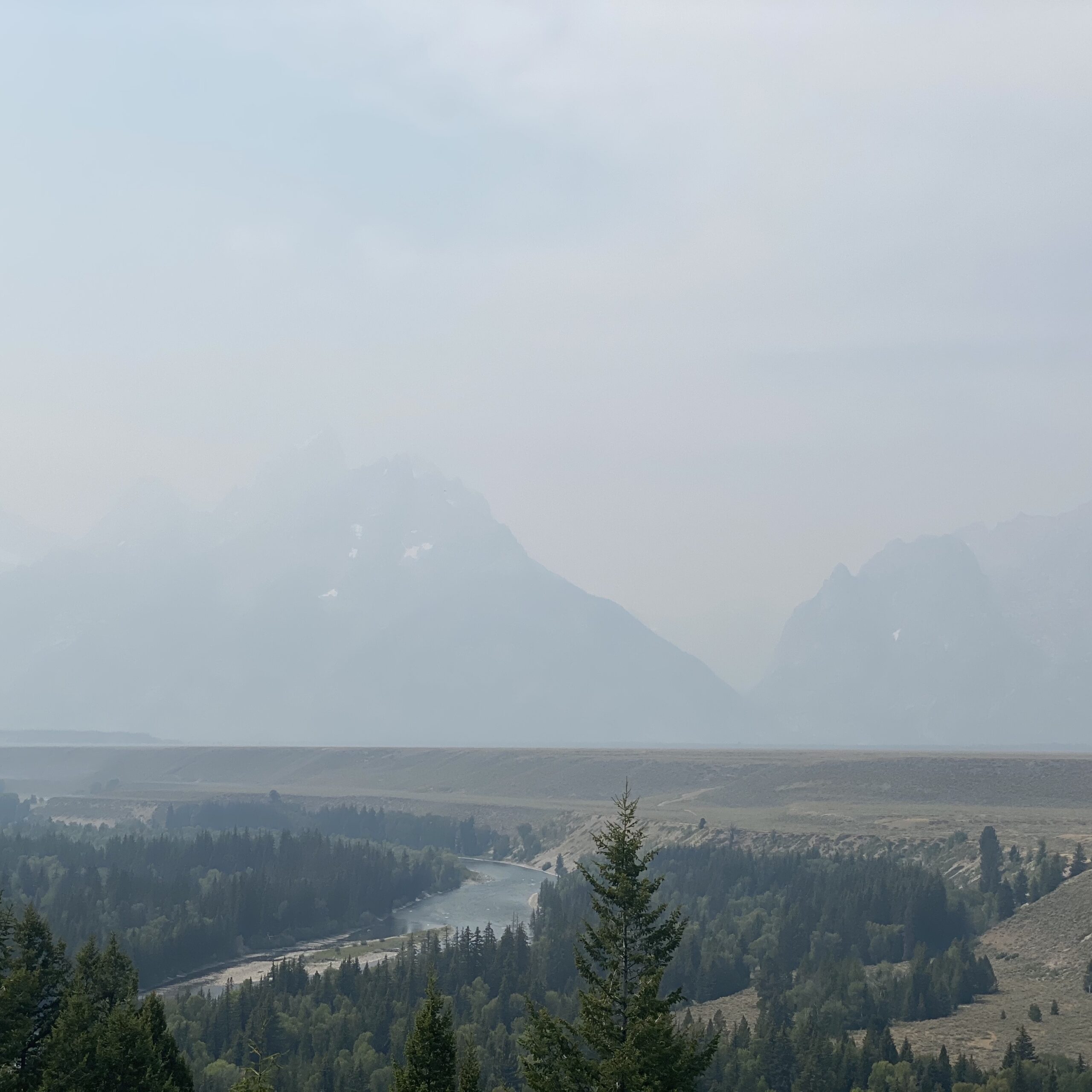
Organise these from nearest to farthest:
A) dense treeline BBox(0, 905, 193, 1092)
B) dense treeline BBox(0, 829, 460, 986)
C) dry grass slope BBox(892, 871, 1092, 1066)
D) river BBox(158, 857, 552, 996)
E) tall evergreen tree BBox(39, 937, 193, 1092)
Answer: tall evergreen tree BBox(39, 937, 193, 1092)
dense treeline BBox(0, 905, 193, 1092)
dry grass slope BBox(892, 871, 1092, 1066)
river BBox(158, 857, 552, 996)
dense treeline BBox(0, 829, 460, 986)

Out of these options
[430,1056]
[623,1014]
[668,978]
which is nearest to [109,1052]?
[430,1056]

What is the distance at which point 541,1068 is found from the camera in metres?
36.7

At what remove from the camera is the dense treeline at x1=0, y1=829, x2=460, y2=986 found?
152 m

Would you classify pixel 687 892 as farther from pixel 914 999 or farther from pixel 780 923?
pixel 914 999

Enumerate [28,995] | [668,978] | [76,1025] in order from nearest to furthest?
[76,1025], [28,995], [668,978]

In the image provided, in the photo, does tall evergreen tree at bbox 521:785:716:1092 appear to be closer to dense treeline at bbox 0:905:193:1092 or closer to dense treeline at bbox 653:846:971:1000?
dense treeline at bbox 0:905:193:1092

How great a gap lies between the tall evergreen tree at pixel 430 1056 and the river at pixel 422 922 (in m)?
104

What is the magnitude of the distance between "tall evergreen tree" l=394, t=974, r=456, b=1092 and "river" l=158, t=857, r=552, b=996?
103523 millimetres

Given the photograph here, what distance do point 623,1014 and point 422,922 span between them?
147 meters

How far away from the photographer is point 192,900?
554 feet

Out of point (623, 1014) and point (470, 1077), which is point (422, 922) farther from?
point (623, 1014)

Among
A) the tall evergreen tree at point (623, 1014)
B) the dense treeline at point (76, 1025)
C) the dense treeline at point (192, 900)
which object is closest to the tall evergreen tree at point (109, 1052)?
the dense treeline at point (76, 1025)

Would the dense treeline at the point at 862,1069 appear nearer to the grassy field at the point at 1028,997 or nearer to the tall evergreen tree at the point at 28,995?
the grassy field at the point at 1028,997

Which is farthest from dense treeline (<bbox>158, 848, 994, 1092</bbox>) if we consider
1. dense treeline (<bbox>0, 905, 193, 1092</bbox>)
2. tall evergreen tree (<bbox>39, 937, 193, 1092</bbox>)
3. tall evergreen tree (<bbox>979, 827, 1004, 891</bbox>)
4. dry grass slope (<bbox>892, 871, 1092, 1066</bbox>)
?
tall evergreen tree (<bbox>39, 937, 193, 1092</bbox>)
